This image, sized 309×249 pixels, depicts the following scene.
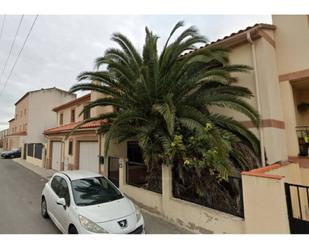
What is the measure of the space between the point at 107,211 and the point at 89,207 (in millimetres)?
437

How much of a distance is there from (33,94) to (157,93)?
82.1 ft

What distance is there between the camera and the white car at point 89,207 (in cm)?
426

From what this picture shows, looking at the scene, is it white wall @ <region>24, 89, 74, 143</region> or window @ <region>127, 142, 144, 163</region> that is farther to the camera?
white wall @ <region>24, 89, 74, 143</region>

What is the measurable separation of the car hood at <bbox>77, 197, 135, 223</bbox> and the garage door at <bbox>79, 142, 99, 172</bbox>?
21.6 feet

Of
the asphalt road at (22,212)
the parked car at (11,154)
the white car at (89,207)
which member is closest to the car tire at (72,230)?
the white car at (89,207)

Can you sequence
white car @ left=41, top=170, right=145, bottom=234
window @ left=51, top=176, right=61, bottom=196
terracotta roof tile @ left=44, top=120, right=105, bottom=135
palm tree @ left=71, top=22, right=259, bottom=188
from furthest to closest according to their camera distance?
1. terracotta roof tile @ left=44, top=120, right=105, bottom=135
2. palm tree @ left=71, top=22, right=259, bottom=188
3. window @ left=51, top=176, right=61, bottom=196
4. white car @ left=41, top=170, right=145, bottom=234

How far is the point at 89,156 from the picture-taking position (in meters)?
12.0

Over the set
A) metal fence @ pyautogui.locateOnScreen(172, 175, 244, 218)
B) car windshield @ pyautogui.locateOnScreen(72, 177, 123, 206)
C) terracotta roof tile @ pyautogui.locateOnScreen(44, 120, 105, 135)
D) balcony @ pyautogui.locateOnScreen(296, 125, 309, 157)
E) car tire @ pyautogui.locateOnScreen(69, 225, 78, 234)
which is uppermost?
terracotta roof tile @ pyautogui.locateOnScreen(44, 120, 105, 135)

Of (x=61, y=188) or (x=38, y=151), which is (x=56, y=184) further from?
(x=38, y=151)

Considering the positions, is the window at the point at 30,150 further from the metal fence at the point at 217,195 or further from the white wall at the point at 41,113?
the metal fence at the point at 217,195

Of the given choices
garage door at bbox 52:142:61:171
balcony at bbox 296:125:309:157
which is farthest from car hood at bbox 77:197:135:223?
garage door at bbox 52:142:61:171

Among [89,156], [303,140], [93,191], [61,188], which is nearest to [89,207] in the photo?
[93,191]

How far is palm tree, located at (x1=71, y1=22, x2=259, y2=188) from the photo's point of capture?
19.7 feet

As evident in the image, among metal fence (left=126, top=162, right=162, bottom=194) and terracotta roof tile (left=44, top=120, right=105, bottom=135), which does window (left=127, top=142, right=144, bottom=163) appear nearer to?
metal fence (left=126, top=162, right=162, bottom=194)
